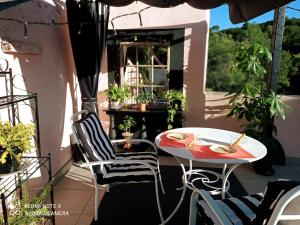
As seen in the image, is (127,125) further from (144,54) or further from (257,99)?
(257,99)

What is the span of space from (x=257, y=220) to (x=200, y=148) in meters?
1.02

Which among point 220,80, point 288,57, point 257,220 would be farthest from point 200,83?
point 220,80

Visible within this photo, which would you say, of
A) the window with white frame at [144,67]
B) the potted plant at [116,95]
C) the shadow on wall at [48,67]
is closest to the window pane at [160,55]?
the window with white frame at [144,67]

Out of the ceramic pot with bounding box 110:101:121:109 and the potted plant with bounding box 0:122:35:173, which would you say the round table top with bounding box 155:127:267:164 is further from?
the ceramic pot with bounding box 110:101:121:109

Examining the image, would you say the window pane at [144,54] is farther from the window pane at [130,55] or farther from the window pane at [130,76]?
the window pane at [130,76]

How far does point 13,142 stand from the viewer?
156cm

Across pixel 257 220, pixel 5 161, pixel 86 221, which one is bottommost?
pixel 86 221

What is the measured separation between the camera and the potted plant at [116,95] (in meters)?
4.11

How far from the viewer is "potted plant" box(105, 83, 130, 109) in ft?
13.5

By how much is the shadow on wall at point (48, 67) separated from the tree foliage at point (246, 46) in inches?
96.7

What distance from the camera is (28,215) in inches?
65.3

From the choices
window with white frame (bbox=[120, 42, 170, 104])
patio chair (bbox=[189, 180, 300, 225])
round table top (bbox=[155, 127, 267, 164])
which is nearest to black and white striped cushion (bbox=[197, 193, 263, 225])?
patio chair (bbox=[189, 180, 300, 225])

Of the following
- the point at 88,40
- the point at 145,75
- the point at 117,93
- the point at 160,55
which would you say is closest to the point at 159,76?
the point at 145,75

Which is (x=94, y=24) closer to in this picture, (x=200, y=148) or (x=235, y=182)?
(x=200, y=148)
